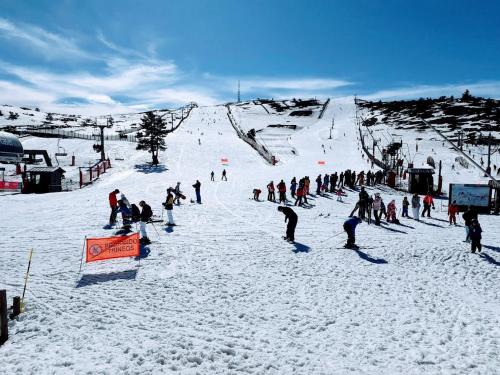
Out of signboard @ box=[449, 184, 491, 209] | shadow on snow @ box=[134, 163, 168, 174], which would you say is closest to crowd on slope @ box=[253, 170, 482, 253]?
signboard @ box=[449, 184, 491, 209]

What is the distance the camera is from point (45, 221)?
16.8 m

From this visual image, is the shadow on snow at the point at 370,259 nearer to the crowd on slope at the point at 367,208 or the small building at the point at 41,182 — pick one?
the crowd on slope at the point at 367,208

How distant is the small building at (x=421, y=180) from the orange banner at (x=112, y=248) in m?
24.8

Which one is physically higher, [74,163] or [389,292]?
[74,163]

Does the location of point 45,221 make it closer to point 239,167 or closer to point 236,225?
point 236,225

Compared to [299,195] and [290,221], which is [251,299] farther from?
[299,195]

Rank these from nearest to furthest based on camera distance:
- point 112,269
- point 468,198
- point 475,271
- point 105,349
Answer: point 105,349 < point 112,269 < point 475,271 < point 468,198

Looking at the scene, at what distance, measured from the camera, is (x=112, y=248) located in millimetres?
11367

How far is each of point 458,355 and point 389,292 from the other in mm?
3054

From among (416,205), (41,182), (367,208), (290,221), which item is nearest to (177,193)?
(290,221)

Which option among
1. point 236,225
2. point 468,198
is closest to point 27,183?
point 236,225

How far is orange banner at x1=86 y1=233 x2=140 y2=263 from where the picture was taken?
10914mm

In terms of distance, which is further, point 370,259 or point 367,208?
point 367,208

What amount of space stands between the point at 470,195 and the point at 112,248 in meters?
21.5
